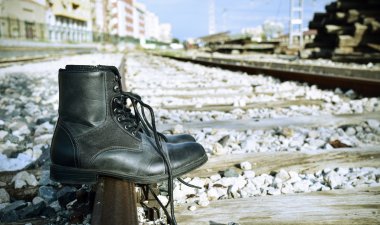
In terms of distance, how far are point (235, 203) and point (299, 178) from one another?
0.46m

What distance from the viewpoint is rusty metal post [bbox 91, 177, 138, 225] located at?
107 cm

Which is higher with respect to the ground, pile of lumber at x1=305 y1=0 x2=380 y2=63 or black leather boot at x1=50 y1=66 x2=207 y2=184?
pile of lumber at x1=305 y1=0 x2=380 y2=63

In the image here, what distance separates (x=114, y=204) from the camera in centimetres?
A: 117

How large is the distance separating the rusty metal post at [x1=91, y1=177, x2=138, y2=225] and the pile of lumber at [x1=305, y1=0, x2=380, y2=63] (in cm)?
976

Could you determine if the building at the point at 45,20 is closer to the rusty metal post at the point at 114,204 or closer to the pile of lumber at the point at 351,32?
the pile of lumber at the point at 351,32

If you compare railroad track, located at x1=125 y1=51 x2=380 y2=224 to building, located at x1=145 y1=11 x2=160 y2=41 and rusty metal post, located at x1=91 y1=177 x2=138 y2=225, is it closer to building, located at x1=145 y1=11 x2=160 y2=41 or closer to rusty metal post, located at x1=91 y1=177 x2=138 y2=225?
rusty metal post, located at x1=91 y1=177 x2=138 y2=225

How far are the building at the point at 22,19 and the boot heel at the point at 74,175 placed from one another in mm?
14397

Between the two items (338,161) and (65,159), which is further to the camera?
(338,161)

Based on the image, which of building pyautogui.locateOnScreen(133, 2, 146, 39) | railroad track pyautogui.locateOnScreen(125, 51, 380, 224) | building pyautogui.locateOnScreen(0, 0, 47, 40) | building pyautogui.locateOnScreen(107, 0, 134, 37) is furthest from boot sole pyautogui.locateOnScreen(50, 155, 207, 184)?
building pyautogui.locateOnScreen(133, 2, 146, 39)

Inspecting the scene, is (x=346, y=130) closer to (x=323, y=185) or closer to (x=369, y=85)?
(x=323, y=185)

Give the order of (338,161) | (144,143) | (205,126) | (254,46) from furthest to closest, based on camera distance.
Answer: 1. (254,46)
2. (205,126)
3. (338,161)
4. (144,143)

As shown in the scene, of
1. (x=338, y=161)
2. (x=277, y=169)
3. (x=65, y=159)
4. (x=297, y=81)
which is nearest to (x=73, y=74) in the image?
(x=65, y=159)

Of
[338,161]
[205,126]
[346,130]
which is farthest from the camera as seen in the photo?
[205,126]

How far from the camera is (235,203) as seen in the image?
1524mm
